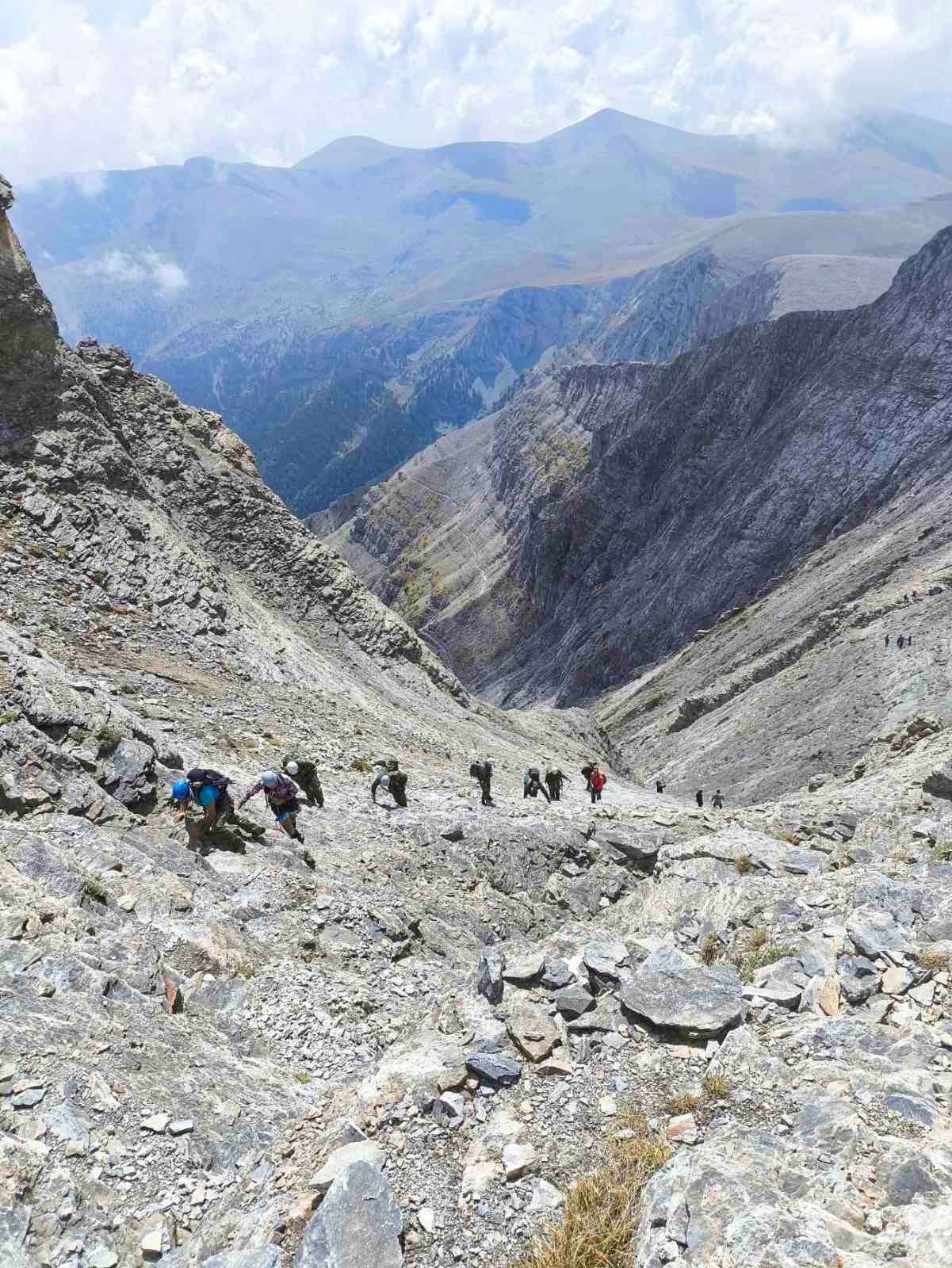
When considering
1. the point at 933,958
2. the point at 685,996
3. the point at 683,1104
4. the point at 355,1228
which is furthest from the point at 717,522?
the point at 355,1228

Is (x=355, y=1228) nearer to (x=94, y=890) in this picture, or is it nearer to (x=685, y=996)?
(x=685, y=996)

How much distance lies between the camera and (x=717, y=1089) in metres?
7.22

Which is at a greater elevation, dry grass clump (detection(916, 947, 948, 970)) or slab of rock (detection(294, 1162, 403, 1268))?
slab of rock (detection(294, 1162, 403, 1268))

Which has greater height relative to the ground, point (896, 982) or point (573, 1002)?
point (573, 1002)

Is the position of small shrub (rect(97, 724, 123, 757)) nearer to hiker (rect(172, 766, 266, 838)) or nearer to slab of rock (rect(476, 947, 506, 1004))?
hiker (rect(172, 766, 266, 838))

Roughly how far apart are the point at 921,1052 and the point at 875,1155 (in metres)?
1.77

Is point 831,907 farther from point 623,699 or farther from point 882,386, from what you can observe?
point 882,386

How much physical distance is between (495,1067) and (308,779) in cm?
1130

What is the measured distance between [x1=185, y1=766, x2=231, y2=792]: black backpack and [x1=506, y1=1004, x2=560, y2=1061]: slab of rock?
719 cm

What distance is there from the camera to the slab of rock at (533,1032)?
27.2 ft

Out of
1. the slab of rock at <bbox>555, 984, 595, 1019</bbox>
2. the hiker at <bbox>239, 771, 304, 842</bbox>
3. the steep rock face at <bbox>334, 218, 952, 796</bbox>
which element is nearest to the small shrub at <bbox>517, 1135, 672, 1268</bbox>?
the slab of rock at <bbox>555, 984, 595, 1019</bbox>

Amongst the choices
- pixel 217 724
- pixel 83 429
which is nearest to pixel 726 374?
pixel 83 429

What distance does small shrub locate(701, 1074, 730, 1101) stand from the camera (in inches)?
284

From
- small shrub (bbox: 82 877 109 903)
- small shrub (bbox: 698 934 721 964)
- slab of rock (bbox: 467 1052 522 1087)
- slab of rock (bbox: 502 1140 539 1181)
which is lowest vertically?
small shrub (bbox: 698 934 721 964)
